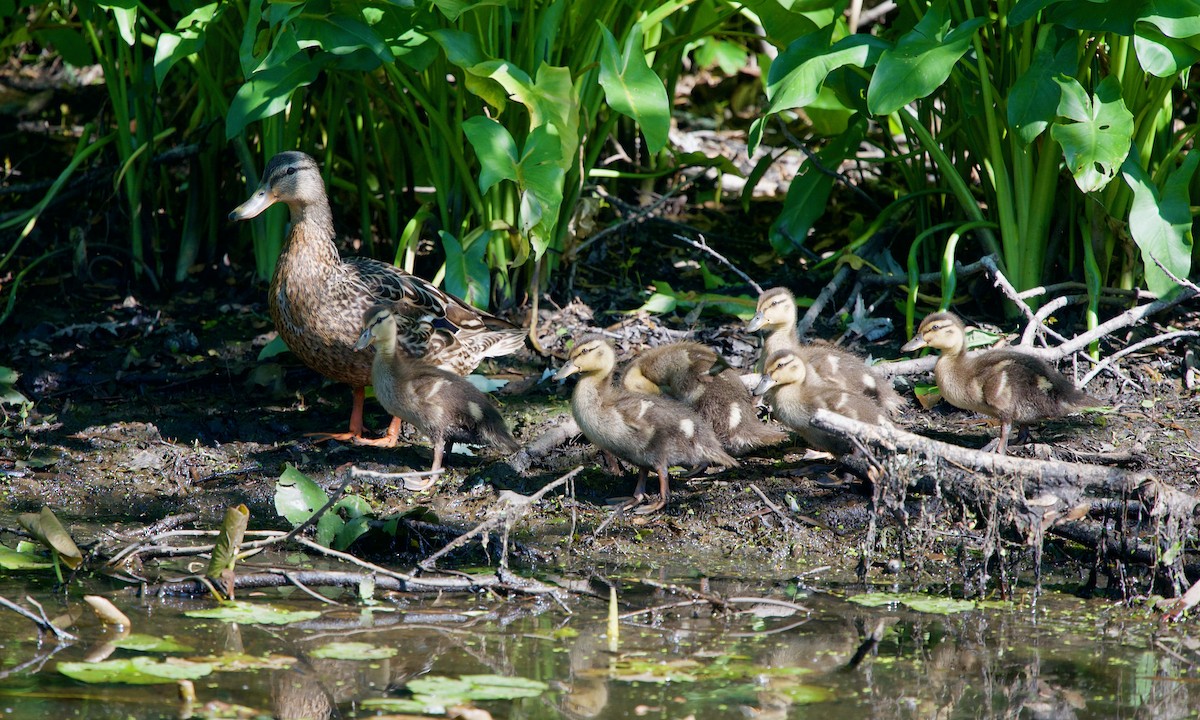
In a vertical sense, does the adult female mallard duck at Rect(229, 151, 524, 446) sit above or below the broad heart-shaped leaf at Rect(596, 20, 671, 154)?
below

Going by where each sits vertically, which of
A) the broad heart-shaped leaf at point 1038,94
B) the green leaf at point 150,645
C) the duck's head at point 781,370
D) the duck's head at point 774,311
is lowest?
the green leaf at point 150,645

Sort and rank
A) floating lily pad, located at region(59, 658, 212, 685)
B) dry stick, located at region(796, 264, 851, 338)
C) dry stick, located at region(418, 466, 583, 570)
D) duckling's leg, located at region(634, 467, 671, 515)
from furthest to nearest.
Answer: dry stick, located at region(796, 264, 851, 338) → duckling's leg, located at region(634, 467, 671, 515) → dry stick, located at region(418, 466, 583, 570) → floating lily pad, located at region(59, 658, 212, 685)

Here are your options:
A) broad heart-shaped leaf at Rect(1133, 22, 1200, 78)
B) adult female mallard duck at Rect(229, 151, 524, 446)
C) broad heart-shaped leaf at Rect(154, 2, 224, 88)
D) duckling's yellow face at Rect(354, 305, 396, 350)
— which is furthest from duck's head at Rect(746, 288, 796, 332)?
broad heart-shaped leaf at Rect(154, 2, 224, 88)

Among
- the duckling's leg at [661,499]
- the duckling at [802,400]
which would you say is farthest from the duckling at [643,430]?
the duckling at [802,400]

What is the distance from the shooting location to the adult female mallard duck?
6.23 meters

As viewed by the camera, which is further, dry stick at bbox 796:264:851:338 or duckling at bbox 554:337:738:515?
dry stick at bbox 796:264:851:338

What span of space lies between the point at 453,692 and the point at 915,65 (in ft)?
11.4

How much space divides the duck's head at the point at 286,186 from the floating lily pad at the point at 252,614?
271 cm

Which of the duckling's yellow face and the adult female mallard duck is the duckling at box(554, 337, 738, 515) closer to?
the duckling's yellow face

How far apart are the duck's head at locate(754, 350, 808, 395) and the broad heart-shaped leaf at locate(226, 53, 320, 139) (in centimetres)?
258

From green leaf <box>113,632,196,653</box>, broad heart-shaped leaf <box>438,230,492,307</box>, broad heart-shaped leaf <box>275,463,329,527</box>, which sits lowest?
green leaf <box>113,632,196,653</box>

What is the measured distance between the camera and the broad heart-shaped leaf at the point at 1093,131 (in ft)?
18.6

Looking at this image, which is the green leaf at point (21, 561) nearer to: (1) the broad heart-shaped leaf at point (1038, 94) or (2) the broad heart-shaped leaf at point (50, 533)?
(2) the broad heart-shaped leaf at point (50, 533)

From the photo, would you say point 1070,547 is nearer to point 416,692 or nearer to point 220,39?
Answer: point 416,692
